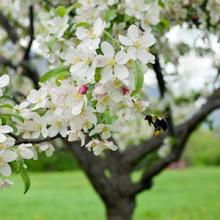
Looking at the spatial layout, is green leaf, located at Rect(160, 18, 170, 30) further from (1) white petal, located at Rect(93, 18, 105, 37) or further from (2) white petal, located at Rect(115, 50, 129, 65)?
(2) white petal, located at Rect(115, 50, 129, 65)

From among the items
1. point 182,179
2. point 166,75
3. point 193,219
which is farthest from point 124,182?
point 182,179

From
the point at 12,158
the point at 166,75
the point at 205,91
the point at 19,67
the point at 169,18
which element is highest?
the point at 12,158

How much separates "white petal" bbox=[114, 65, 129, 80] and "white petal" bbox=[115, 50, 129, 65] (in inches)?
0.6

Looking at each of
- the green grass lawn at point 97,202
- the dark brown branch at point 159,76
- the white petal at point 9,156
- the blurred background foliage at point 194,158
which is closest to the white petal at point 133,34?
the white petal at point 9,156

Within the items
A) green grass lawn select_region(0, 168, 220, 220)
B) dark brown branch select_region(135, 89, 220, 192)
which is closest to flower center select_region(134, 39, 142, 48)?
dark brown branch select_region(135, 89, 220, 192)

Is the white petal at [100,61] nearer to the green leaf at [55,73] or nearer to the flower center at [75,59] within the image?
the flower center at [75,59]

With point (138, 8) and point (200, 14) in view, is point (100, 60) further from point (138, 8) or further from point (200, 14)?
point (200, 14)

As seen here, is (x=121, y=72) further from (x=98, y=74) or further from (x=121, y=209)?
(x=121, y=209)

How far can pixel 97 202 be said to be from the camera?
39.3ft

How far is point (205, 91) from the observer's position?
6.18 meters

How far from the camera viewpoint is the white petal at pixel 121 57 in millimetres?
1771

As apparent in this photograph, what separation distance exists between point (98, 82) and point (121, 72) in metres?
0.09

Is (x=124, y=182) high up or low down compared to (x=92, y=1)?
down

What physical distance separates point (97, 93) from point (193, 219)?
756cm
